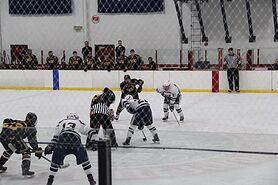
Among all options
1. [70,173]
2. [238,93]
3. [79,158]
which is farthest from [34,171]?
[238,93]

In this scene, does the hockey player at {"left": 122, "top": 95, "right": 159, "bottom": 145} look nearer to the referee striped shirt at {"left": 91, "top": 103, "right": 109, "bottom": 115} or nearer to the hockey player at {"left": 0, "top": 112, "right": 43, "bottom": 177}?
the referee striped shirt at {"left": 91, "top": 103, "right": 109, "bottom": 115}

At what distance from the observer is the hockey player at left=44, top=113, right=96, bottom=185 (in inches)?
201

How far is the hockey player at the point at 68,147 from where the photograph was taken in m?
5.11

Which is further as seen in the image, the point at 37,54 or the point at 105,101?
the point at 37,54

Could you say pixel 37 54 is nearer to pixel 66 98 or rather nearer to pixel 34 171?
pixel 66 98

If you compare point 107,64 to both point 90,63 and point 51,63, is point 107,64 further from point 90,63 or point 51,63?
point 51,63

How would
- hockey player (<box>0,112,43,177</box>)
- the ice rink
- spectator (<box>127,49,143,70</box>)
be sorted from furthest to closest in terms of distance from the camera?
spectator (<box>127,49,143,70</box>) < hockey player (<box>0,112,43,177</box>) < the ice rink

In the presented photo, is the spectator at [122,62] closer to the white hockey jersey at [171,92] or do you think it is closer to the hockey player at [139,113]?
the white hockey jersey at [171,92]

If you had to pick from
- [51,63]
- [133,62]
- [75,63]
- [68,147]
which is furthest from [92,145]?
[51,63]

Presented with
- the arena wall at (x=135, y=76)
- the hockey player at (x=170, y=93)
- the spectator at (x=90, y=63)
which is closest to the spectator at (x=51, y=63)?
the arena wall at (x=135, y=76)

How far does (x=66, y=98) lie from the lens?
14109 mm

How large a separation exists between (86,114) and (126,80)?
78.9 inches

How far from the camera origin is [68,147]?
505cm

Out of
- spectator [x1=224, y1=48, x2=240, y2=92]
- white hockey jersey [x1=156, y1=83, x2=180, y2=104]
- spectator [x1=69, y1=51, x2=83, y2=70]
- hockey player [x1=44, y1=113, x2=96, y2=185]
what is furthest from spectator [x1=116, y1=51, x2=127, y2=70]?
hockey player [x1=44, y1=113, x2=96, y2=185]
